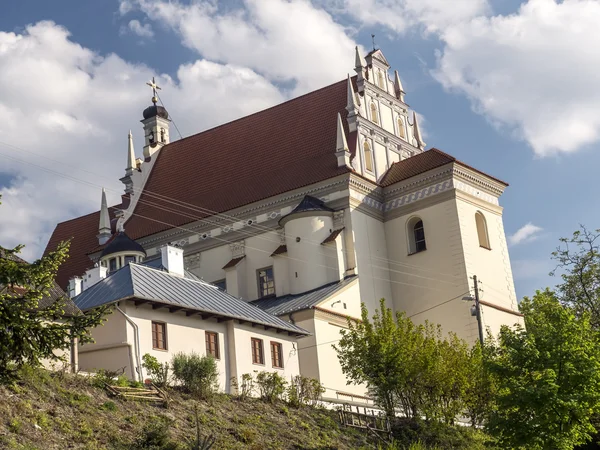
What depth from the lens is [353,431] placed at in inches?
1221

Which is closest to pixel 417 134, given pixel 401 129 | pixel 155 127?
pixel 401 129

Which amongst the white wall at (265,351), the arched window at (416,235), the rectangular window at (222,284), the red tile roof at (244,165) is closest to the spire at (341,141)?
the red tile roof at (244,165)

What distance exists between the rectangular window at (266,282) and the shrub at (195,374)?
834 inches

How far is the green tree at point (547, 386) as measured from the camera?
2755 centimetres

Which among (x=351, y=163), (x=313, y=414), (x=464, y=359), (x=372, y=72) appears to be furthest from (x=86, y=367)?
(x=372, y=72)

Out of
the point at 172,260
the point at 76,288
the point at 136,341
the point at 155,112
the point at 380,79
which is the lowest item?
the point at 136,341

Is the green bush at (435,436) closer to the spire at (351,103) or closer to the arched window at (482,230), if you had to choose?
the arched window at (482,230)

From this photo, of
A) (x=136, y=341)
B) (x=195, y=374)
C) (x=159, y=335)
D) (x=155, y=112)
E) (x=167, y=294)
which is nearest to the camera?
(x=195, y=374)

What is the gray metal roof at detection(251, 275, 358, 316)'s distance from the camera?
44.3 meters

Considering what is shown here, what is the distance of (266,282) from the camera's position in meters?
50.5

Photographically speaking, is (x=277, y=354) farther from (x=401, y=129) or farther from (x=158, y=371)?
(x=401, y=129)

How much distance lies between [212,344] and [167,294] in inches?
91.8

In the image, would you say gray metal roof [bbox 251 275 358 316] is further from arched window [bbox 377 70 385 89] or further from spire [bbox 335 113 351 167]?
arched window [bbox 377 70 385 89]

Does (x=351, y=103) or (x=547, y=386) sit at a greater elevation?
(x=351, y=103)
